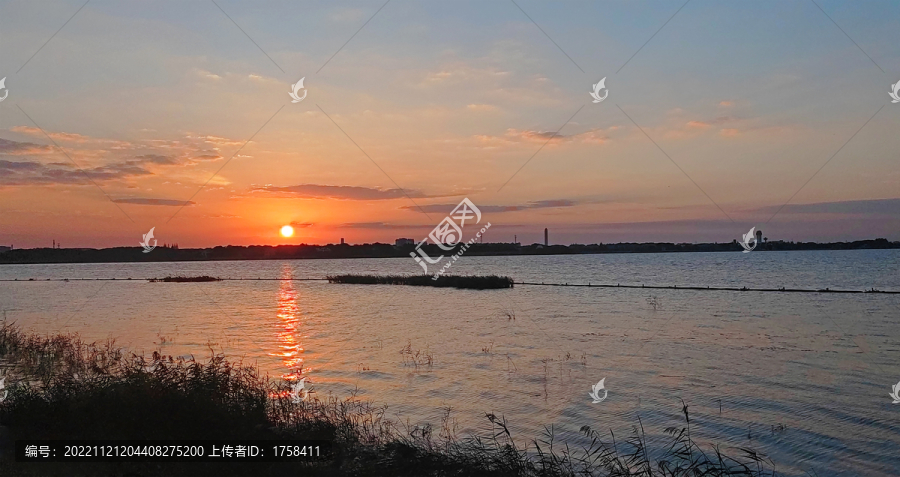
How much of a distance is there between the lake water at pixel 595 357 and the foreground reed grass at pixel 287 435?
46.8 inches

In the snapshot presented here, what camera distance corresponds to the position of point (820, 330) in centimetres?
3359

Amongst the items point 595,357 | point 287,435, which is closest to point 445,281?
point 595,357

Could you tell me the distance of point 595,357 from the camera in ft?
81.9

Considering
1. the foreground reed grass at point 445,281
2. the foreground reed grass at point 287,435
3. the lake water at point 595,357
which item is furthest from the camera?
the foreground reed grass at point 445,281

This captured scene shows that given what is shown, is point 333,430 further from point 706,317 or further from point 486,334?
point 706,317

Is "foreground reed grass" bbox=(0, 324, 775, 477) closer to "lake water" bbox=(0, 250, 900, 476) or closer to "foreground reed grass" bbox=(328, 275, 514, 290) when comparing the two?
"lake water" bbox=(0, 250, 900, 476)

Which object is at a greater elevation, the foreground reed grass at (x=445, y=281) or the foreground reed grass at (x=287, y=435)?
the foreground reed grass at (x=445, y=281)

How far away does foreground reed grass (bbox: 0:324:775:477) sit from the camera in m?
10.3

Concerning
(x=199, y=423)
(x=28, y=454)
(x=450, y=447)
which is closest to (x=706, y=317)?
(x=450, y=447)

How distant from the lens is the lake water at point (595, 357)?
15422mm

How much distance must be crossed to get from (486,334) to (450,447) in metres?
19.8

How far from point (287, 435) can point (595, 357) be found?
16.1 metres

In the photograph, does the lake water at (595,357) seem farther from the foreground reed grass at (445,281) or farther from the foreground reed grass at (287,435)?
the foreground reed grass at (445,281)

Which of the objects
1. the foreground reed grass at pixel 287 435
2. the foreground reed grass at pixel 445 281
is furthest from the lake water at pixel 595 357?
the foreground reed grass at pixel 445 281
